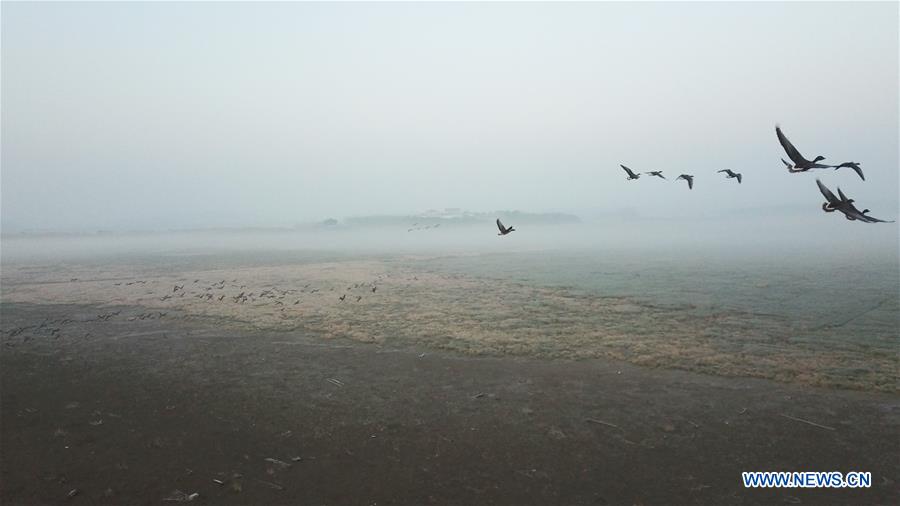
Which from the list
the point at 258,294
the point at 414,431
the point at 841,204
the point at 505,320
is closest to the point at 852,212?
the point at 841,204

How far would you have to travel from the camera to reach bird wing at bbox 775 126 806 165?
7980 millimetres

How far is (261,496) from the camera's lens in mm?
7074

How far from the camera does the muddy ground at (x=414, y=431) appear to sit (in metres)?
7.24

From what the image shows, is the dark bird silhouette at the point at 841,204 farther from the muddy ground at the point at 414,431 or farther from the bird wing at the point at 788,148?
the muddy ground at the point at 414,431

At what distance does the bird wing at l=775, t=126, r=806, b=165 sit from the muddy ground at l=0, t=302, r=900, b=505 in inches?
203

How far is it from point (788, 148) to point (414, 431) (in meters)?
8.60

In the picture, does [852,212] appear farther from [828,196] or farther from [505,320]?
[505,320]

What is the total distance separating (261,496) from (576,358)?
31.1ft

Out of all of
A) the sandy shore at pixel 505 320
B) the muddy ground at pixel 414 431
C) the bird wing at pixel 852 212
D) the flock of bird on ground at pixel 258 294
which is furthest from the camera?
the flock of bird on ground at pixel 258 294

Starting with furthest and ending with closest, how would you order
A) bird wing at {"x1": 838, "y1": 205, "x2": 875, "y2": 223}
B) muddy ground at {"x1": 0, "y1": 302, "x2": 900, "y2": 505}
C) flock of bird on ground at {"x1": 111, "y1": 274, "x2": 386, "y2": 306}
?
flock of bird on ground at {"x1": 111, "y1": 274, "x2": 386, "y2": 306}, bird wing at {"x1": 838, "y1": 205, "x2": 875, "y2": 223}, muddy ground at {"x1": 0, "y1": 302, "x2": 900, "y2": 505}

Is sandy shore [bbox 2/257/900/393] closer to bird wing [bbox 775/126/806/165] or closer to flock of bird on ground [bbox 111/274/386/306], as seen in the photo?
flock of bird on ground [bbox 111/274/386/306]

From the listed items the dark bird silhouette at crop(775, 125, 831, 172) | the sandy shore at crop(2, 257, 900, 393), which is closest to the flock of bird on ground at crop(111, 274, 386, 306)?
the sandy shore at crop(2, 257, 900, 393)

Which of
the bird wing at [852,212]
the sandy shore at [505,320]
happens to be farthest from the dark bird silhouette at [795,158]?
the sandy shore at [505,320]

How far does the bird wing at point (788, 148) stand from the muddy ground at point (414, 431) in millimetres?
5148
